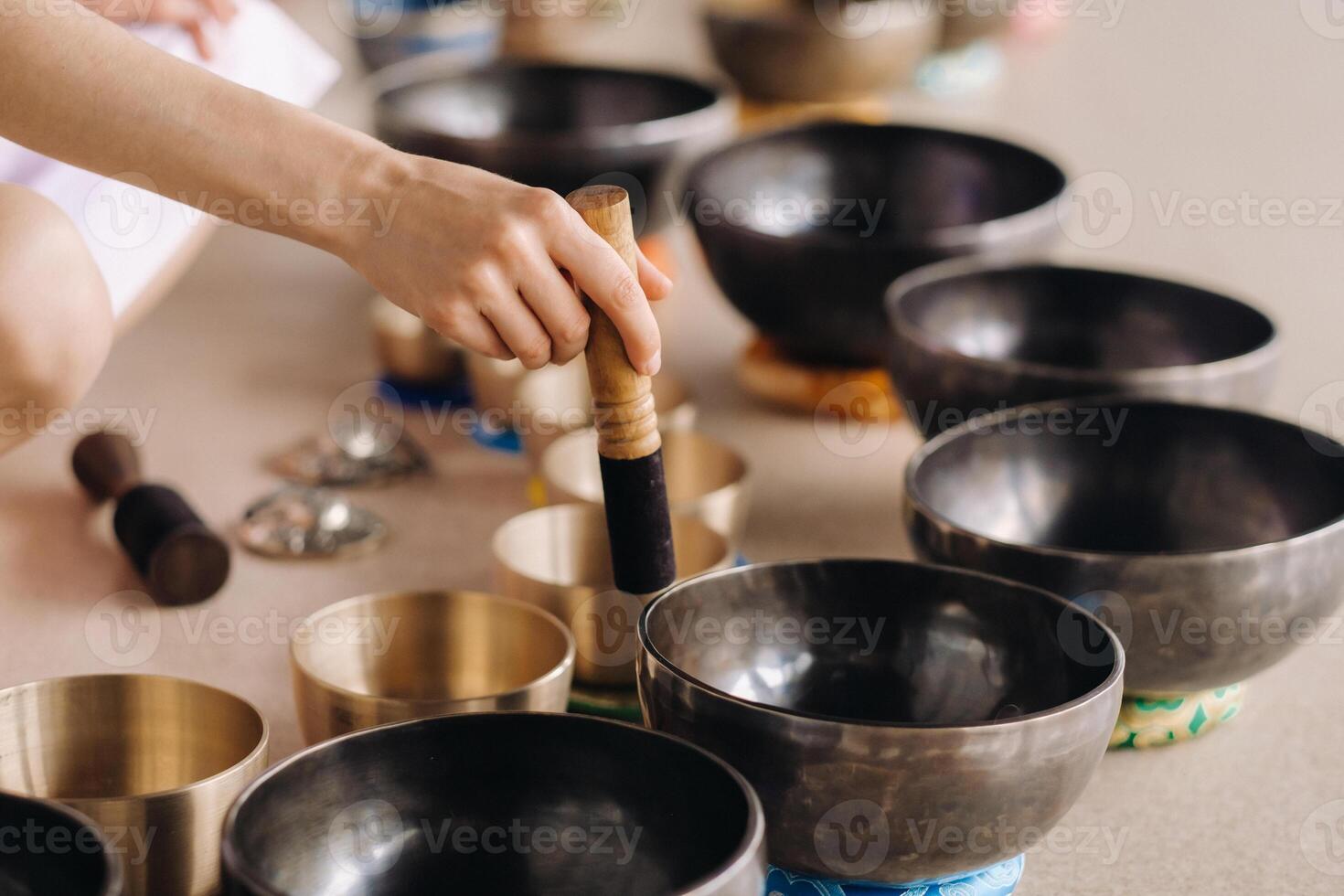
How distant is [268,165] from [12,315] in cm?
35

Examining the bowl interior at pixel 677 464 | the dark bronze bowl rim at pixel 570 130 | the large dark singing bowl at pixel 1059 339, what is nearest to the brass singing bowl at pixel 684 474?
the bowl interior at pixel 677 464

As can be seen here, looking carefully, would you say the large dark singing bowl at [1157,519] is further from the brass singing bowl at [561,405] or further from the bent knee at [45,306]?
the bent knee at [45,306]

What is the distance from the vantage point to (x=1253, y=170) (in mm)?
2711

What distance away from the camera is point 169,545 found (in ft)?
4.52

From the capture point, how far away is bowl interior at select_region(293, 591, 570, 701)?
1220 millimetres

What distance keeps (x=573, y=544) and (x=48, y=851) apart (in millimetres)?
689

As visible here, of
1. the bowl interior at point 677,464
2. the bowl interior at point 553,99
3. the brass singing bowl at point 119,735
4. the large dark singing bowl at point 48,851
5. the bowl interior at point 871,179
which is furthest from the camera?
the bowl interior at point 553,99

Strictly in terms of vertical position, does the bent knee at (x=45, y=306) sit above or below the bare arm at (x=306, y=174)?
below

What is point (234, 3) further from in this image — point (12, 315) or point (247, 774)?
point (247, 774)

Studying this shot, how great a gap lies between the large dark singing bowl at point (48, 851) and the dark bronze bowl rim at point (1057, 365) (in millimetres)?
911

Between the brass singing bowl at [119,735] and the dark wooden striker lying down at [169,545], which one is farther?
the dark wooden striker lying down at [169,545]

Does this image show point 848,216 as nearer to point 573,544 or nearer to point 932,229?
point 932,229

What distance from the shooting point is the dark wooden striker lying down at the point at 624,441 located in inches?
38.1

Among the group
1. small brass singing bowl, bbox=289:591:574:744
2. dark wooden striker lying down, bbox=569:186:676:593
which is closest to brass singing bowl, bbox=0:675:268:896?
small brass singing bowl, bbox=289:591:574:744
